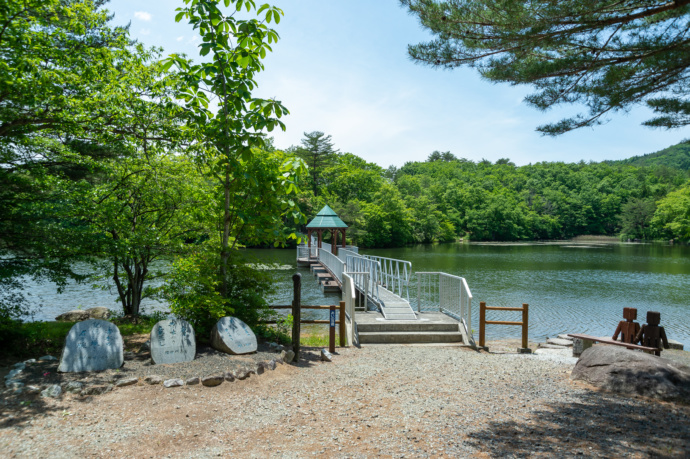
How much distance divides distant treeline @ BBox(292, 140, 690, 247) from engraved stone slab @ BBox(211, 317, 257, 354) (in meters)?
33.7

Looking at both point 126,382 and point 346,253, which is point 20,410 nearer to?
point 126,382

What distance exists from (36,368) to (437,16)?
20.2ft

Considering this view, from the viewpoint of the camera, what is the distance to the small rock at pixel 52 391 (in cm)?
427

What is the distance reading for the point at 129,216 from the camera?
8.34m

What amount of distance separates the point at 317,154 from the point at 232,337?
44.2 meters

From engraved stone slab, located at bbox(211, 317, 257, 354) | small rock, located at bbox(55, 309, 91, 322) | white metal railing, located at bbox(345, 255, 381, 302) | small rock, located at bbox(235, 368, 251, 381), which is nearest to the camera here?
small rock, located at bbox(235, 368, 251, 381)

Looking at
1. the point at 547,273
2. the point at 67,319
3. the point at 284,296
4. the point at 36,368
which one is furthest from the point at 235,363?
the point at 547,273

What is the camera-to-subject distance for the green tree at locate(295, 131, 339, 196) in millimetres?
48562

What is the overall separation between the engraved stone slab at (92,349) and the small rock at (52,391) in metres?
0.52

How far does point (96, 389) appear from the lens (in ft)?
14.7

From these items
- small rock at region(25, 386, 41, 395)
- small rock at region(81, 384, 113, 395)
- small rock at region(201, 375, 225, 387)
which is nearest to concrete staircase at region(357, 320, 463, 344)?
small rock at region(201, 375, 225, 387)

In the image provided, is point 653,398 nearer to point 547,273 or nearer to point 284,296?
point 284,296

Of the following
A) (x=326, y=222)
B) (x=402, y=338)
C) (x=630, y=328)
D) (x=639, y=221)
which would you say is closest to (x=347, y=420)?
(x=402, y=338)

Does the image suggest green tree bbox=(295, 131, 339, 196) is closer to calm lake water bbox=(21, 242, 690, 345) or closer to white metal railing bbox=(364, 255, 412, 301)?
calm lake water bbox=(21, 242, 690, 345)
